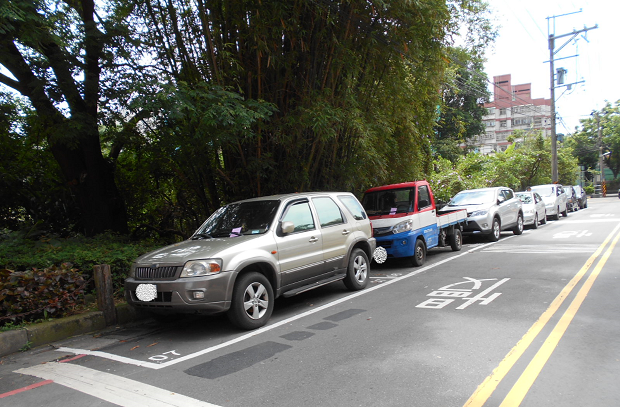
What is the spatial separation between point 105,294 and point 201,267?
1852mm

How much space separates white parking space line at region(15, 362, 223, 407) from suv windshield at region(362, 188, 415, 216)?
7140 millimetres

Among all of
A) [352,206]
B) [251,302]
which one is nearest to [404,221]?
[352,206]

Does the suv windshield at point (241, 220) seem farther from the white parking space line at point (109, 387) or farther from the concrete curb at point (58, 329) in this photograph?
the white parking space line at point (109, 387)

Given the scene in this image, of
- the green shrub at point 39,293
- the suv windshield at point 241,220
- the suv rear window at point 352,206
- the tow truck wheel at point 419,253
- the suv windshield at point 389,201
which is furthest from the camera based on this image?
the suv windshield at point 389,201

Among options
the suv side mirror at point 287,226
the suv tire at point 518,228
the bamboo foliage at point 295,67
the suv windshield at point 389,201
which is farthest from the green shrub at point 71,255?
the suv tire at point 518,228

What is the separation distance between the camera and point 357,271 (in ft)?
25.7

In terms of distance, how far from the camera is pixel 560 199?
22.2 m

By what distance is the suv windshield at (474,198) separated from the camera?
14289 mm

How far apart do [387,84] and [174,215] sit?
6.93 metres

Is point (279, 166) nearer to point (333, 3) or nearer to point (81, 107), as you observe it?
point (333, 3)

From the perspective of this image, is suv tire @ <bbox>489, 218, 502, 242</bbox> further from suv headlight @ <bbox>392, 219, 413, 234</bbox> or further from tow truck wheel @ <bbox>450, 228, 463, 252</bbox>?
suv headlight @ <bbox>392, 219, 413, 234</bbox>

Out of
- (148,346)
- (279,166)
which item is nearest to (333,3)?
(279,166)

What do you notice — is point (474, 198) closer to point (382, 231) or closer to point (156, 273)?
point (382, 231)

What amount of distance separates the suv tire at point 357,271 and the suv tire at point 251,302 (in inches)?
80.1
